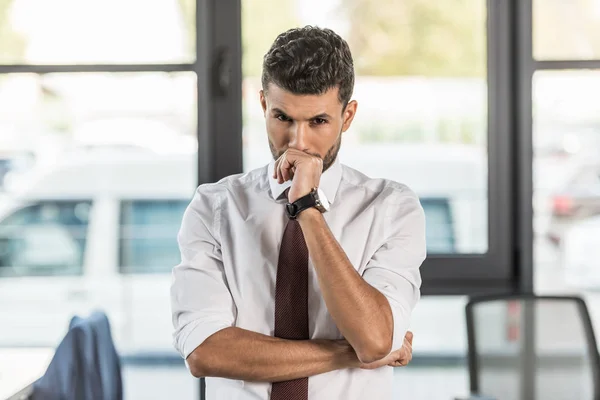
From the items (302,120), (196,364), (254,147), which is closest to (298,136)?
(302,120)

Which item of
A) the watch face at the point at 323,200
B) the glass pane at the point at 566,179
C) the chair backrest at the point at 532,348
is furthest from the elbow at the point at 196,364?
the glass pane at the point at 566,179

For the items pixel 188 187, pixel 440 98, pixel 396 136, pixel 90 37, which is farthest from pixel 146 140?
pixel 440 98

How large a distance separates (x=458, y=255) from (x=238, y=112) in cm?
104

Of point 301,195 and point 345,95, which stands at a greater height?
point 345,95

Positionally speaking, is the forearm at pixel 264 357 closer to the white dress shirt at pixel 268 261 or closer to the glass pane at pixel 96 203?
A: the white dress shirt at pixel 268 261

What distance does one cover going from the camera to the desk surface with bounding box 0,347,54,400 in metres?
2.39

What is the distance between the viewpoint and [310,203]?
1.57m

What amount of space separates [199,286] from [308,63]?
517 mm

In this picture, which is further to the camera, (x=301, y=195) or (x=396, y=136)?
(x=396, y=136)

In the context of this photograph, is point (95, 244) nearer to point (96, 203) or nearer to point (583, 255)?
point (96, 203)

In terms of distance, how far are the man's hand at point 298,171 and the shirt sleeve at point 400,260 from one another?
225 mm

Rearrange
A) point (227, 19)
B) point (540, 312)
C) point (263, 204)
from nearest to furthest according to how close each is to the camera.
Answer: point (263, 204) < point (540, 312) < point (227, 19)

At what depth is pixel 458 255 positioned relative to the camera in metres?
3.07

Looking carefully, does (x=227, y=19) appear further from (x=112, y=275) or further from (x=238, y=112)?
(x=112, y=275)
